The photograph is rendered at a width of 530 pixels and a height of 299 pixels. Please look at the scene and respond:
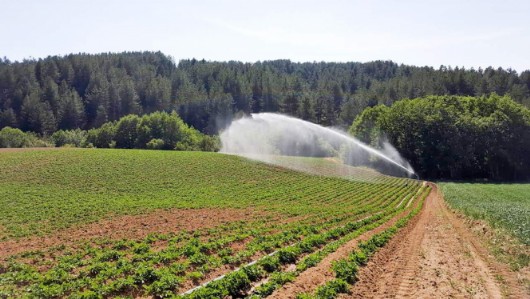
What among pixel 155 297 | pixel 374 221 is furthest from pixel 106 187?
pixel 155 297

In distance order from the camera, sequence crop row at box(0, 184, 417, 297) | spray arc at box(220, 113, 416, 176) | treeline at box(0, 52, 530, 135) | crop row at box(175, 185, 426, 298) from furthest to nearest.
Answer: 1. treeline at box(0, 52, 530, 135)
2. spray arc at box(220, 113, 416, 176)
3. crop row at box(0, 184, 417, 297)
4. crop row at box(175, 185, 426, 298)

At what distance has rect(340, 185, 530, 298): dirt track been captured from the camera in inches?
648

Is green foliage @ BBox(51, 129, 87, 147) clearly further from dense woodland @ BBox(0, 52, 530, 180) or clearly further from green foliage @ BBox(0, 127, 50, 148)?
green foliage @ BBox(0, 127, 50, 148)

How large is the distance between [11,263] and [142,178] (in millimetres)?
37820

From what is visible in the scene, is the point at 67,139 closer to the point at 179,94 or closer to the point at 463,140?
the point at 179,94

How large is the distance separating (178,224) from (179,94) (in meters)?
127

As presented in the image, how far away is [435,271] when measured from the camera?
1922 centimetres

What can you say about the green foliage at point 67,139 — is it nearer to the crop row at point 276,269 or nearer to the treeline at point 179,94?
the treeline at point 179,94

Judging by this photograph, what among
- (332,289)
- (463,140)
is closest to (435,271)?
(332,289)

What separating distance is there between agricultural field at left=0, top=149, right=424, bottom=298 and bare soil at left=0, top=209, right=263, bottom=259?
0.08 meters

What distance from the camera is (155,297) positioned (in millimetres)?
15992

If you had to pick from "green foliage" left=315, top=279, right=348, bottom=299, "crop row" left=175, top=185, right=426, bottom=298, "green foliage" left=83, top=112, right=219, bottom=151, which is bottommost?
"crop row" left=175, top=185, right=426, bottom=298

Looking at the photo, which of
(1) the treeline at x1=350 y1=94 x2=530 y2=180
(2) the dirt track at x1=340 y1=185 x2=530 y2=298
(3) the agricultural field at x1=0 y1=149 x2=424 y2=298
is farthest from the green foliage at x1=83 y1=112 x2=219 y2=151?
(2) the dirt track at x1=340 y1=185 x2=530 y2=298

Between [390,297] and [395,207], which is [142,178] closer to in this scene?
[395,207]
